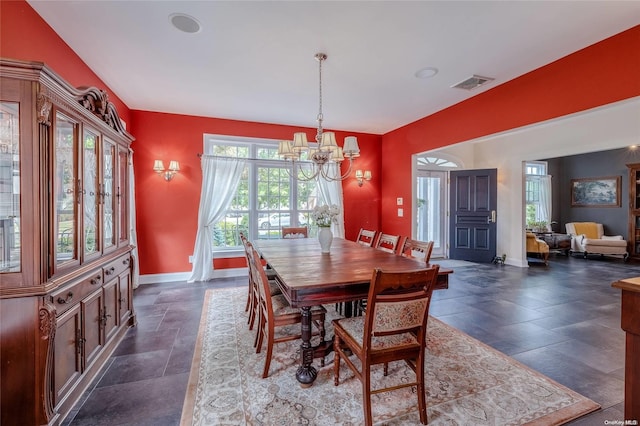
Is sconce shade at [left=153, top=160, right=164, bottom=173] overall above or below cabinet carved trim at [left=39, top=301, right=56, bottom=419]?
above

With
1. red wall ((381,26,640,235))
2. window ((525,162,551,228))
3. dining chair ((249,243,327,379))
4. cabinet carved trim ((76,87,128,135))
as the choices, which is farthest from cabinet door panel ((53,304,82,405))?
window ((525,162,551,228))

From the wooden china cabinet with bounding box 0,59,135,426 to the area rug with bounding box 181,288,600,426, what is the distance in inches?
30.0

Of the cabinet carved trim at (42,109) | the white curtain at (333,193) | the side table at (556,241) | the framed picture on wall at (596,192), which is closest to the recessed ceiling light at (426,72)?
the white curtain at (333,193)

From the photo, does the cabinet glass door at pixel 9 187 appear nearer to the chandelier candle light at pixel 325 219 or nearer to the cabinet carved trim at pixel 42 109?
the cabinet carved trim at pixel 42 109

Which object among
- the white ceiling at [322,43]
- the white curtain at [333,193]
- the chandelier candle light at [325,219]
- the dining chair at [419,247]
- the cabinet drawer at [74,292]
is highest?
the white ceiling at [322,43]

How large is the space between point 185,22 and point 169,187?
117 inches

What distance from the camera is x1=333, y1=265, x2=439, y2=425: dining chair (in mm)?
1532

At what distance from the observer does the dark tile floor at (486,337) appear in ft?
6.04

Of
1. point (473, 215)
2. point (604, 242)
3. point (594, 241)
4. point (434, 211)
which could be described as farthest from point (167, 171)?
point (604, 242)

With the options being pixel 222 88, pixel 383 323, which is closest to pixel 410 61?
pixel 222 88

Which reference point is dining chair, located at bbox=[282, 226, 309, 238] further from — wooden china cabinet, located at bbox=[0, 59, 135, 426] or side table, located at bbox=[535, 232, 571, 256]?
side table, located at bbox=[535, 232, 571, 256]

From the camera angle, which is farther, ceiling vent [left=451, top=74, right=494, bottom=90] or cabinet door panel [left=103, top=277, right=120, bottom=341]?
ceiling vent [left=451, top=74, right=494, bottom=90]

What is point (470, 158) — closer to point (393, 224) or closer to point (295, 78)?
point (393, 224)

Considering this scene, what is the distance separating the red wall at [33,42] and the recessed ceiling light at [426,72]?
3.48m
